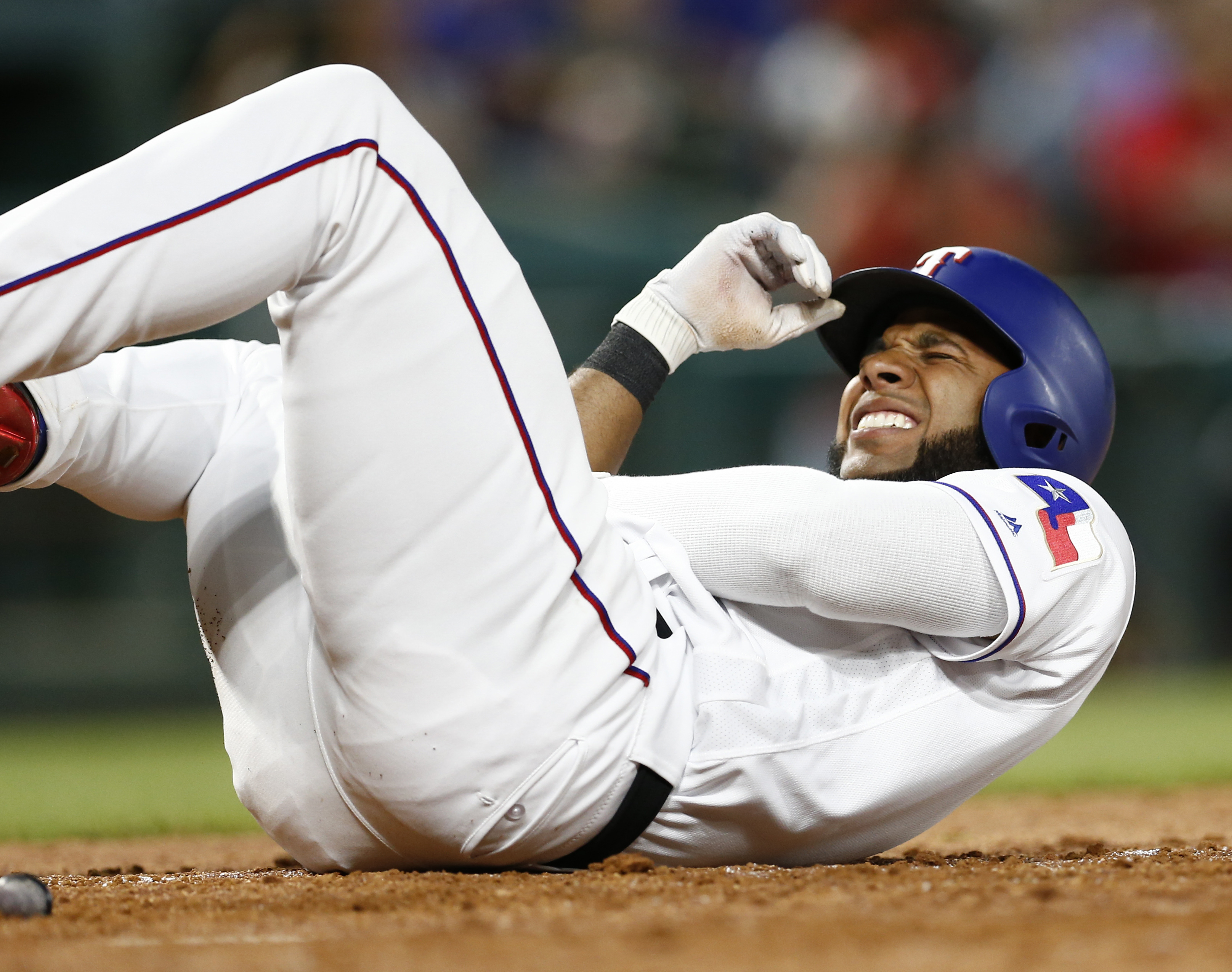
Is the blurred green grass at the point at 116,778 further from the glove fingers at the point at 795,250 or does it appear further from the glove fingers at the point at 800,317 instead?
the glove fingers at the point at 795,250

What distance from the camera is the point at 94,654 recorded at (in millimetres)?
5176

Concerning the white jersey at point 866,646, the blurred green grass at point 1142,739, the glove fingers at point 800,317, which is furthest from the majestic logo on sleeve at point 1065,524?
the blurred green grass at point 1142,739

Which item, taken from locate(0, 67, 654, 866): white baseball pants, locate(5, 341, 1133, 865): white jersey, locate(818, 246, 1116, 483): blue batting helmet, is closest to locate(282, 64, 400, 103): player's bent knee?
locate(0, 67, 654, 866): white baseball pants

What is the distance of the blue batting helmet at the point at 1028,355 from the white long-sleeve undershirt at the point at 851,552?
1.38 feet

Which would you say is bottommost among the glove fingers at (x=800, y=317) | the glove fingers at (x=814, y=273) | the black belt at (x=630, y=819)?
the black belt at (x=630, y=819)

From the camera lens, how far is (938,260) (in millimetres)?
2076

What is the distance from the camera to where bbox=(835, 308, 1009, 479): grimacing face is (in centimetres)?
200

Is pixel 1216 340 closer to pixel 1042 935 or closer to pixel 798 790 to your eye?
pixel 798 790

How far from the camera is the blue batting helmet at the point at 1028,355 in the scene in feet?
6.31

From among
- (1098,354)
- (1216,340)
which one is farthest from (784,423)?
(1098,354)

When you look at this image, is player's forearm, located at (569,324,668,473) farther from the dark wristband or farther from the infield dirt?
the infield dirt

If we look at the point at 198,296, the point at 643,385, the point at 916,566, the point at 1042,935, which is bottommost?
the point at 1042,935

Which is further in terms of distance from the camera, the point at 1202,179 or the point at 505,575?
the point at 1202,179

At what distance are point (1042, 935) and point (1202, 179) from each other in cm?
619
